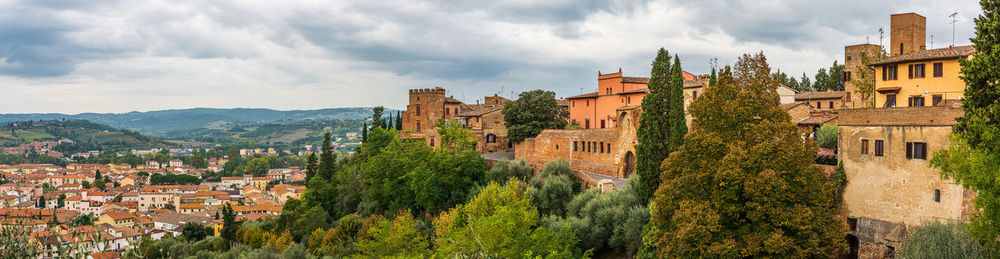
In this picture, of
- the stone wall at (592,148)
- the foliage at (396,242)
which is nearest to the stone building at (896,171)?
the stone wall at (592,148)

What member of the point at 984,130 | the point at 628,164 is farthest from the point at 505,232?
the point at 984,130

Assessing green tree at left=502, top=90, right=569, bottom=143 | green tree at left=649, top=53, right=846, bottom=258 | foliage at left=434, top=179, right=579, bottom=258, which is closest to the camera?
green tree at left=649, top=53, right=846, bottom=258

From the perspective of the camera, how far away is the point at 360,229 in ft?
135

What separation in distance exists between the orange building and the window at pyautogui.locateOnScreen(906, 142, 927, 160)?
2563cm

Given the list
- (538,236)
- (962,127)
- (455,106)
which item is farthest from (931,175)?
(455,106)

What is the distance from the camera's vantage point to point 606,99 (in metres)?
48.6

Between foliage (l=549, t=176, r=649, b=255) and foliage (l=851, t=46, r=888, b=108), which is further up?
foliage (l=851, t=46, r=888, b=108)

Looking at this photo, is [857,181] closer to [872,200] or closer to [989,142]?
[872,200]

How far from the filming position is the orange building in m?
47.4

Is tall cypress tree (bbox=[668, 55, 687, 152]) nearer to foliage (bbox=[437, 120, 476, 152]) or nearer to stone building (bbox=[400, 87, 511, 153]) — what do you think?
foliage (bbox=[437, 120, 476, 152])

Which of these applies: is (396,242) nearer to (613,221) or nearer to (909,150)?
(613,221)

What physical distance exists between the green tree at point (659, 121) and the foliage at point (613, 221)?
3.42ft

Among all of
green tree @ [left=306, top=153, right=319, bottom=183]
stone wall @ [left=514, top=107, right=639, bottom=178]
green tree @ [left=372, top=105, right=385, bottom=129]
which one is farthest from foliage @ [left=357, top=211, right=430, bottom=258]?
green tree @ [left=306, top=153, right=319, bottom=183]

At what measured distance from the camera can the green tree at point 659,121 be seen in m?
26.7
